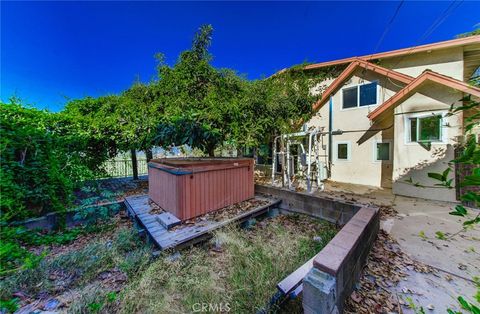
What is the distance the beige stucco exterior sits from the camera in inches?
232

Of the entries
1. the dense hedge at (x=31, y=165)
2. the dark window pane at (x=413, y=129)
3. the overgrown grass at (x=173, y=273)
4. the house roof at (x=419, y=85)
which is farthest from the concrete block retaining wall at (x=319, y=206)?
the dense hedge at (x=31, y=165)

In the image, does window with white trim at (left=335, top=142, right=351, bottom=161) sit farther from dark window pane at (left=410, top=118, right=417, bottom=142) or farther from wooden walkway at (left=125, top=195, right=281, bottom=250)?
wooden walkway at (left=125, top=195, right=281, bottom=250)

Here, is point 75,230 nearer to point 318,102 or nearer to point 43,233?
point 43,233

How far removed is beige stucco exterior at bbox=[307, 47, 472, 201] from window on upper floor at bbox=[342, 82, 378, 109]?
0.56ft

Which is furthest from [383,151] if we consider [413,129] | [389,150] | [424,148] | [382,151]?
[424,148]

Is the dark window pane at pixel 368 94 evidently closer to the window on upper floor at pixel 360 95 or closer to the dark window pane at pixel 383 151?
the window on upper floor at pixel 360 95

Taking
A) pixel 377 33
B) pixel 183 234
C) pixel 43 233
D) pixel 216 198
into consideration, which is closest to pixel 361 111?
pixel 377 33

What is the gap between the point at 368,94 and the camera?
8070 millimetres

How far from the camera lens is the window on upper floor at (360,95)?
7.98 m

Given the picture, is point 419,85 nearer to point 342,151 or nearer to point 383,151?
point 383,151

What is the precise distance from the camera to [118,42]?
8172mm

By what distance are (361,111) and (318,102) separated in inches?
74.2

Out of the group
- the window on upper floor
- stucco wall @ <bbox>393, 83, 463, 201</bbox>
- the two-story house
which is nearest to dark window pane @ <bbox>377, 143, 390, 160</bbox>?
the two-story house

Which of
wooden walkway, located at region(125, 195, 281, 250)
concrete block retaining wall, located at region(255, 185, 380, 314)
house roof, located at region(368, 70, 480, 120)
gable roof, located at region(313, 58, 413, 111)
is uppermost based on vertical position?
gable roof, located at region(313, 58, 413, 111)
